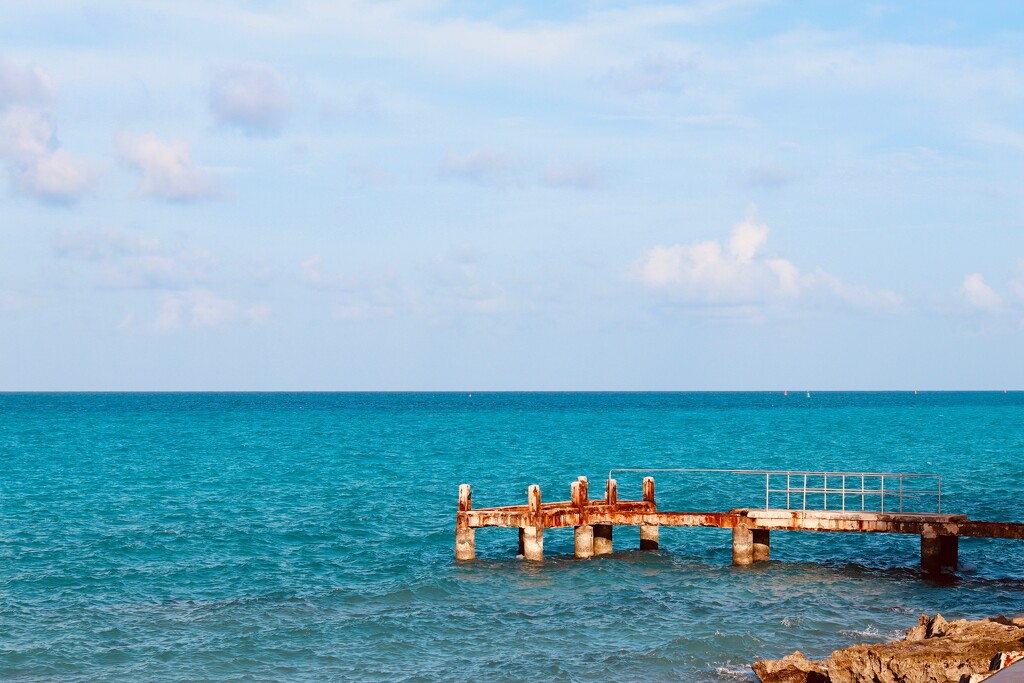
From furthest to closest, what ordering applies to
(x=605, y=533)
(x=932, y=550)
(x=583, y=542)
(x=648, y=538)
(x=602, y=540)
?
(x=648, y=538) < (x=605, y=533) < (x=602, y=540) < (x=583, y=542) < (x=932, y=550)

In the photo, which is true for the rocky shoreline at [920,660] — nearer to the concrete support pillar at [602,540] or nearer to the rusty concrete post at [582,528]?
the rusty concrete post at [582,528]

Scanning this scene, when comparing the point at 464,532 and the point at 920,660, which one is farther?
the point at 464,532

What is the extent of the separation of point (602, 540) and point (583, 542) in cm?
103

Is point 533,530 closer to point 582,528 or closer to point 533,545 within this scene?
point 533,545

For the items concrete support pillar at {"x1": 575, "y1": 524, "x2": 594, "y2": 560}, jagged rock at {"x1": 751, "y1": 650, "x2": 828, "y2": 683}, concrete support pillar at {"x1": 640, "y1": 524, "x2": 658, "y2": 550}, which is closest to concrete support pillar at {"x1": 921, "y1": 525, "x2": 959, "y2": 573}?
concrete support pillar at {"x1": 640, "y1": 524, "x2": 658, "y2": 550}

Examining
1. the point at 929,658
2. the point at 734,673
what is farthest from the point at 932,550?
the point at 929,658

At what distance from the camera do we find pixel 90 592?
102 feet

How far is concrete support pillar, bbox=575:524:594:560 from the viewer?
115ft

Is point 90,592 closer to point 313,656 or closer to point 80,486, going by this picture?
point 313,656

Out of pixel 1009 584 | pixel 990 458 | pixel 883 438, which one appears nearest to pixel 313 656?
pixel 1009 584

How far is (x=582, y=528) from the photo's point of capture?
35.0 metres

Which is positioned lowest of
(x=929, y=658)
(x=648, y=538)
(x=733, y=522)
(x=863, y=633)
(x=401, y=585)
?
(x=401, y=585)

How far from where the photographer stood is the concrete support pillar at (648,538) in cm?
3662

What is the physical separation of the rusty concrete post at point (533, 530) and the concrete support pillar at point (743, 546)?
5.90m
